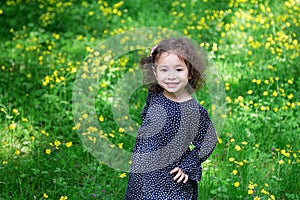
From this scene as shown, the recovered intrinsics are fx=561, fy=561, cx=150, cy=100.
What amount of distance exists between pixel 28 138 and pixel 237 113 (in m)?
1.51

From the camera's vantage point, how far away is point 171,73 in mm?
2520

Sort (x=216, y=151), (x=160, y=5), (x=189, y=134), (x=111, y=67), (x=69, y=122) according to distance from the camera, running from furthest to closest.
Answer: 1. (x=160, y=5)
2. (x=111, y=67)
3. (x=69, y=122)
4. (x=216, y=151)
5. (x=189, y=134)

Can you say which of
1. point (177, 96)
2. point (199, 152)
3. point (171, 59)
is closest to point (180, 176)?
point (199, 152)

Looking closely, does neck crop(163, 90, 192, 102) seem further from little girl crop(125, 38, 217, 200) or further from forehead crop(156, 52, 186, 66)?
forehead crop(156, 52, 186, 66)

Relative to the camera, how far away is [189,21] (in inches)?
217

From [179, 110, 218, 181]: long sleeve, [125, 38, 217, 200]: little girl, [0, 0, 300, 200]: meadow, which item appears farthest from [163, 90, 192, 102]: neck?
[0, 0, 300, 200]: meadow

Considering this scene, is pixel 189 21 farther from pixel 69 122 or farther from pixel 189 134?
pixel 189 134

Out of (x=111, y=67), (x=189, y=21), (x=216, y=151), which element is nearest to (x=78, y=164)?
(x=216, y=151)

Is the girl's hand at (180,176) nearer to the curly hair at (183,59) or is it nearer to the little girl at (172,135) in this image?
the little girl at (172,135)

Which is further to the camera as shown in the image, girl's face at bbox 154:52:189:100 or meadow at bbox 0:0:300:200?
meadow at bbox 0:0:300:200

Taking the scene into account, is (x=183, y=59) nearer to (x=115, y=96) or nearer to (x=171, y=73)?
(x=171, y=73)

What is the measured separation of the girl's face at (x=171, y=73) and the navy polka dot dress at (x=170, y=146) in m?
0.08

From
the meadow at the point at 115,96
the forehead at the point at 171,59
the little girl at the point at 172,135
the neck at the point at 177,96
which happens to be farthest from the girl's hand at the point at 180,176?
the meadow at the point at 115,96

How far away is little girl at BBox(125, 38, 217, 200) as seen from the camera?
2.53 meters
